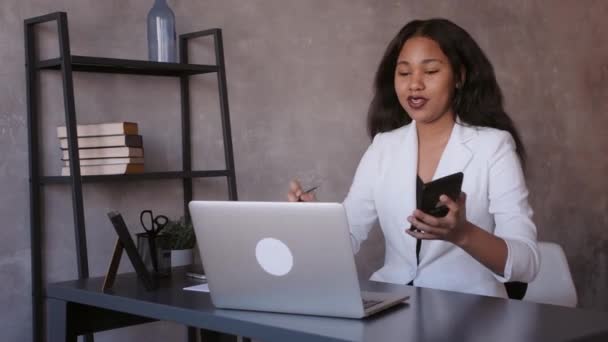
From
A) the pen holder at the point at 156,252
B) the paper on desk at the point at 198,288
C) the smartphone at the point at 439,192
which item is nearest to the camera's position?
the smartphone at the point at 439,192

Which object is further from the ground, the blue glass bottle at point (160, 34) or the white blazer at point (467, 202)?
the blue glass bottle at point (160, 34)

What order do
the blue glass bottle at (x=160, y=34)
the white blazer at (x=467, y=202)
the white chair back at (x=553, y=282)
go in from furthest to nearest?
the blue glass bottle at (x=160, y=34)
the white chair back at (x=553, y=282)
the white blazer at (x=467, y=202)

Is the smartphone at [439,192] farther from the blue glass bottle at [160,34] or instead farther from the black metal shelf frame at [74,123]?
the blue glass bottle at [160,34]

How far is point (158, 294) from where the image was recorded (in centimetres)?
200

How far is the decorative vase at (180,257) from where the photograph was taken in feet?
8.16

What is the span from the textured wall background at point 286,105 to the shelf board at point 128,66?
60mm

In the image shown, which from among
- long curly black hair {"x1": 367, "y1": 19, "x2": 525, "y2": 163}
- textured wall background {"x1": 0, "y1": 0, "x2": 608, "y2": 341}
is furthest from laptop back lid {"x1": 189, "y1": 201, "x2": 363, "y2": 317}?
textured wall background {"x1": 0, "y1": 0, "x2": 608, "y2": 341}

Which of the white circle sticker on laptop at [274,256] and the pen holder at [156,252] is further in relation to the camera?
the pen holder at [156,252]

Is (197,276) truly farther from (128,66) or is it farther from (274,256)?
(128,66)

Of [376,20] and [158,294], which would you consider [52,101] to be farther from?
[376,20]

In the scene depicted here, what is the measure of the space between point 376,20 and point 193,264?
2.01 m

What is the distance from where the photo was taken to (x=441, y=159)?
2555 mm

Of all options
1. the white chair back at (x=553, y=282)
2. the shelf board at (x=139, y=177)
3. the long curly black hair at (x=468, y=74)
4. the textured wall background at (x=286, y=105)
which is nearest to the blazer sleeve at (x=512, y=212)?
the long curly black hair at (x=468, y=74)

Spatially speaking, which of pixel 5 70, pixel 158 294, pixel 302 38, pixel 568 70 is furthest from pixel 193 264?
pixel 568 70
